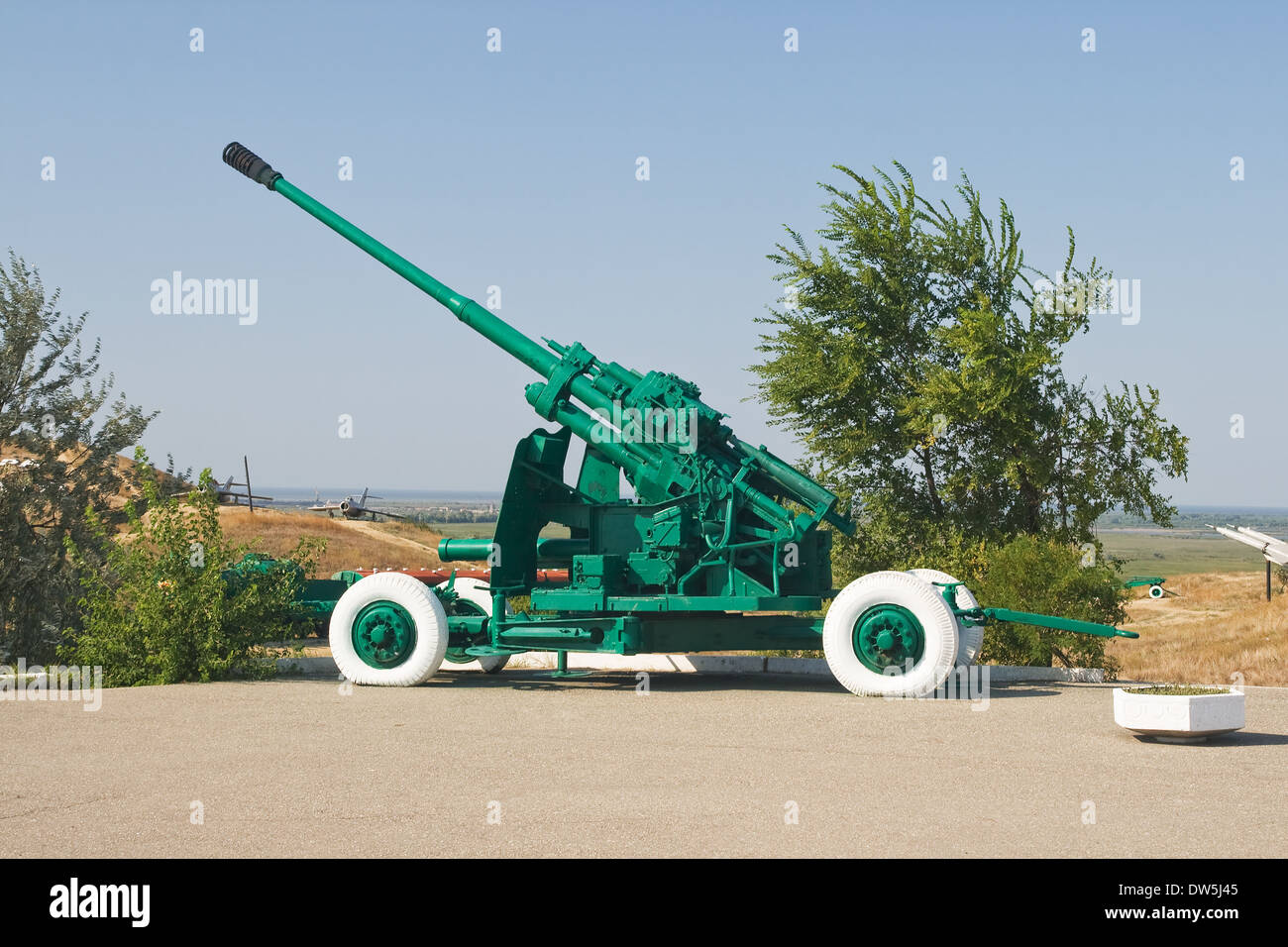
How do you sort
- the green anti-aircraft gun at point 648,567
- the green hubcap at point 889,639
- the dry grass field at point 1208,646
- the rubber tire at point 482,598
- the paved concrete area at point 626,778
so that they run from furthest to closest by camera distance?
the dry grass field at point 1208,646
the rubber tire at point 482,598
the green anti-aircraft gun at point 648,567
the green hubcap at point 889,639
the paved concrete area at point 626,778

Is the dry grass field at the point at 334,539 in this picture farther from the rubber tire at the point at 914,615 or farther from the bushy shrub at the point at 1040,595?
the rubber tire at the point at 914,615

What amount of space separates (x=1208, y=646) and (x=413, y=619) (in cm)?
1629

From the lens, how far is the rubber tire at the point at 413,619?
539 inches

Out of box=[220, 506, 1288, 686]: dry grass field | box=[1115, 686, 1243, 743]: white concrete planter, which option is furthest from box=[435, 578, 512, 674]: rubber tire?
box=[1115, 686, 1243, 743]: white concrete planter

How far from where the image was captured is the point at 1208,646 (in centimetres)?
2438

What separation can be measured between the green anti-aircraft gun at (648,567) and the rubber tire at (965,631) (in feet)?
0.08

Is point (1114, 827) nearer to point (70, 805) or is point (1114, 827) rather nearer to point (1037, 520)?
point (70, 805)

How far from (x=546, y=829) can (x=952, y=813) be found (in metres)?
2.17

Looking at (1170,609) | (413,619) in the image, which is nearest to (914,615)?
(413,619)

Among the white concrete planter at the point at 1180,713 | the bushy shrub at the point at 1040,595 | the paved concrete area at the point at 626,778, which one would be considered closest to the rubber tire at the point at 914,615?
the paved concrete area at the point at 626,778

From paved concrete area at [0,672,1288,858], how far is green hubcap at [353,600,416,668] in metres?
1.06

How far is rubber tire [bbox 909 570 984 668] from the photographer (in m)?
13.2

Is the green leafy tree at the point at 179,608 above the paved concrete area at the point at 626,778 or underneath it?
above

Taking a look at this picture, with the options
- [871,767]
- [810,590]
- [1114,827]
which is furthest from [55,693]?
[1114,827]
